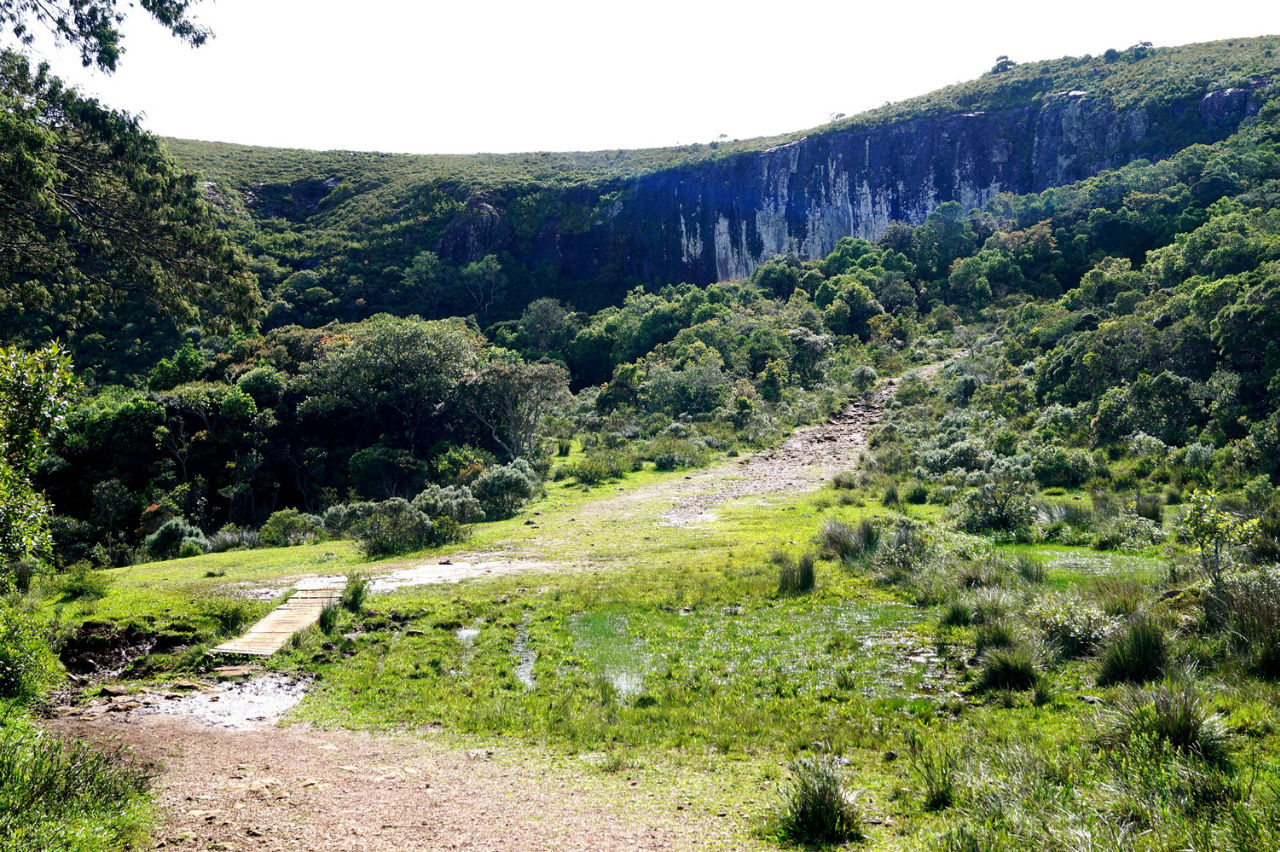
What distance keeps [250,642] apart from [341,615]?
4.86 feet

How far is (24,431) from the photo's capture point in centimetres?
736

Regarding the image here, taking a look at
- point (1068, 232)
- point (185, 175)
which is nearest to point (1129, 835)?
point (185, 175)

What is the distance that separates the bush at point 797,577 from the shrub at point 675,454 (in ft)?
62.1

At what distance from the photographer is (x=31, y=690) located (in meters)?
7.70

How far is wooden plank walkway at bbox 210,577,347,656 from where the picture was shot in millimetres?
10273

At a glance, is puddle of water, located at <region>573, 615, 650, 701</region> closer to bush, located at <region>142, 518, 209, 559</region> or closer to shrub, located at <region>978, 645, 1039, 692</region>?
shrub, located at <region>978, 645, 1039, 692</region>

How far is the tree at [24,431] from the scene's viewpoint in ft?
23.1

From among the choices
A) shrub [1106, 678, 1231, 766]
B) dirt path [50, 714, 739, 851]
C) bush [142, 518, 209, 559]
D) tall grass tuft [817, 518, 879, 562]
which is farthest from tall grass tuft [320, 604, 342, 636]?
bush [142, 518, 209, 559]

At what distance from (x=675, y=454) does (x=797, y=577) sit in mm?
20458

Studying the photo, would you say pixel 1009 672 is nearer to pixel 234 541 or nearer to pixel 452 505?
pixel 452 505

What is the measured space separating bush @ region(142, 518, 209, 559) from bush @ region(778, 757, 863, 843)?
22.3m

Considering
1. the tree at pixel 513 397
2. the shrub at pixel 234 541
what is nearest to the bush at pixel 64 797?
the shrub at pixel 234 541

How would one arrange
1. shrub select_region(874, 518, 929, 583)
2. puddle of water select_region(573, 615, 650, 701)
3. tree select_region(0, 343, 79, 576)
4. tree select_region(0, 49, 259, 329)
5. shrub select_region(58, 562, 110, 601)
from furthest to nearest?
shrub select_region(874, 518, 929, 583) < shrub select_region(58, 562, 110, 601) < tree select_region(0, 49, 259, 329) < puddle of water select_region(573, 615, 650, 701) < tree select_region(0, 343, 79, 576)

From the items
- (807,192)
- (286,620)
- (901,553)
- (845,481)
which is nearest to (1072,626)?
(901,553)
